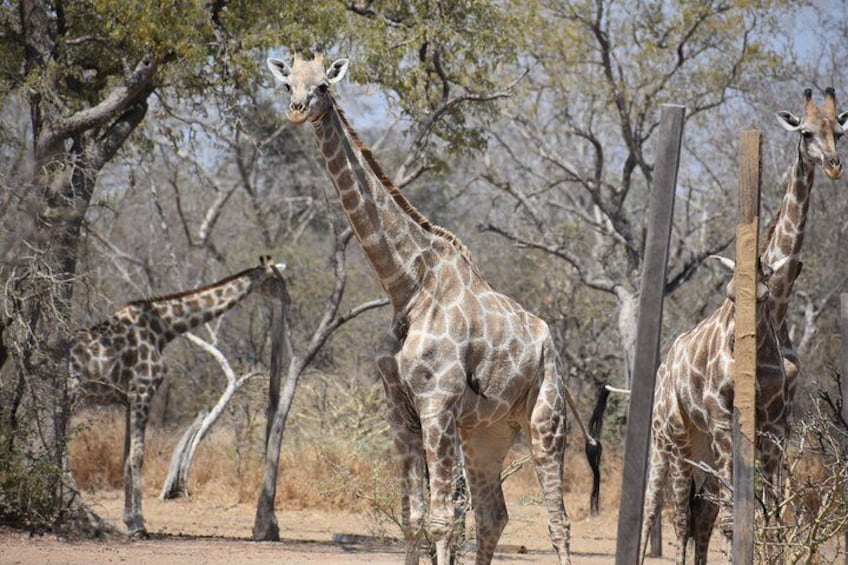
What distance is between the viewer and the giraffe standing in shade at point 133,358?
40.3 ft

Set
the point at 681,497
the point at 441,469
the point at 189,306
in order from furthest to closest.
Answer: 1. the point at 189,306
2. the point at 681,497
3. the point at 441,469

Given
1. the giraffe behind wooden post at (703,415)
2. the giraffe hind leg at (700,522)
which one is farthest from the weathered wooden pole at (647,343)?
the giraffe hind leg at (700,522)

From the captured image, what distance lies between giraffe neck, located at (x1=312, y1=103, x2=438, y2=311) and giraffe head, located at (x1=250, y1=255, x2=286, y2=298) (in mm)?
5517

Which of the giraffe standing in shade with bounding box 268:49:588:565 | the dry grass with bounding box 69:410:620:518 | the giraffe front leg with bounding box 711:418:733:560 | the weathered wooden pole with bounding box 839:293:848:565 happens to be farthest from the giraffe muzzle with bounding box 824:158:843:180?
the dry grass with bounding box 69:410:620:518

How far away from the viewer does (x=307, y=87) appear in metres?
7.46

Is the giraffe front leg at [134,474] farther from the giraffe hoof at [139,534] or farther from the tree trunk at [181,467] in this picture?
the tree trunk at [181,467]

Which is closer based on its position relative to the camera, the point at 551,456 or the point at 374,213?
the point at 374,213

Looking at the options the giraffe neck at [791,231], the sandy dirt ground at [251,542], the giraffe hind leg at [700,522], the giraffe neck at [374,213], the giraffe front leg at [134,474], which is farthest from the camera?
the giraffe front leg at [134,474]

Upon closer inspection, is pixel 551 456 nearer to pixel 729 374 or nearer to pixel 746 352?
pixel 729 374

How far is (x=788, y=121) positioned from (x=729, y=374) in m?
1.74

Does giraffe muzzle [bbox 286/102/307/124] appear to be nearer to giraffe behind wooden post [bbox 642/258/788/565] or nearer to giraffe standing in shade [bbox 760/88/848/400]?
giraffe behind wooden post [bbox 642/258/788/565]

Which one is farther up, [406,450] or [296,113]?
[296,113]

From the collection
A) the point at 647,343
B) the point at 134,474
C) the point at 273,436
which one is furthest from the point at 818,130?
the point at 134,474

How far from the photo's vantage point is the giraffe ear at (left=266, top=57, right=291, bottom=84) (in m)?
7.56
